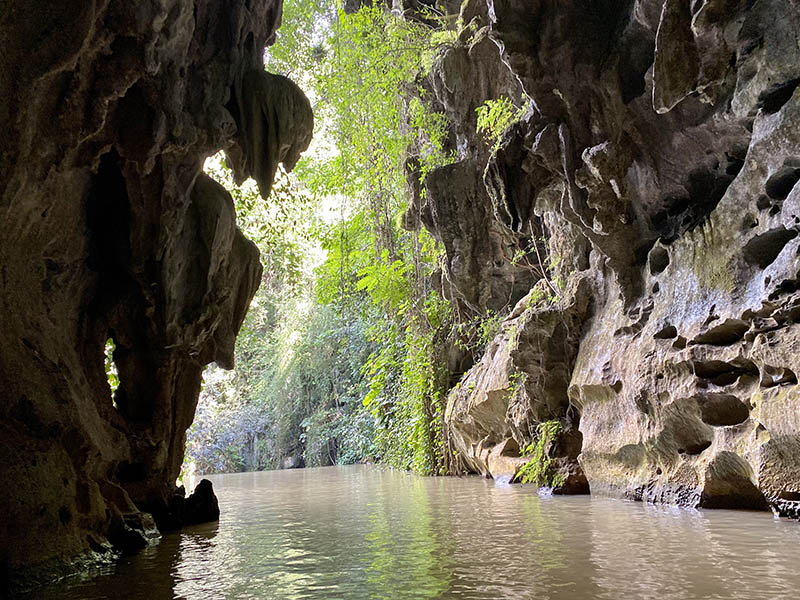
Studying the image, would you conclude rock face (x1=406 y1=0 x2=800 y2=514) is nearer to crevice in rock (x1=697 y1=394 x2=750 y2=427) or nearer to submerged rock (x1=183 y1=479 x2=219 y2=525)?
crevice in rock (x1=697 y1=394 x2=750 y2=427)

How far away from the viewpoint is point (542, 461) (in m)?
8.98

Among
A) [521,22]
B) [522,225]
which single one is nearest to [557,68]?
[521,22]

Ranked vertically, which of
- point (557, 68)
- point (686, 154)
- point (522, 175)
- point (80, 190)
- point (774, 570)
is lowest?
point (774, 570)

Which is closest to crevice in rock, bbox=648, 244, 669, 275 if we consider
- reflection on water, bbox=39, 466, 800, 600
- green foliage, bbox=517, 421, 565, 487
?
reflection on water, bbox=39, 466, 800, 600

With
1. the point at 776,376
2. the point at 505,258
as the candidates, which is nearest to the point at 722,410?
the point at 776,376

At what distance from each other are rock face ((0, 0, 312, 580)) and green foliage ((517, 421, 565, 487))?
4.55 metres

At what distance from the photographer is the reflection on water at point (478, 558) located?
3.07 metres

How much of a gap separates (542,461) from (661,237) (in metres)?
3.64

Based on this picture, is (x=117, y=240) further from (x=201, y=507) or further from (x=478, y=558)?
(x=478, y=558)

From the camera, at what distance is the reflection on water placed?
3.07 m

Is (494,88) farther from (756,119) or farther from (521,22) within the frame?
(756,119)

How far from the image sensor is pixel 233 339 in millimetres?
7395

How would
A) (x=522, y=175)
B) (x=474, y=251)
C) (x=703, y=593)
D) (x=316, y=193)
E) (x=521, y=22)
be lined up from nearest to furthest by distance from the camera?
(x=703, y=593) < (x=521, y=22) < (x=522, y=175) < (x=474, y=251) < (x=316, y=193)

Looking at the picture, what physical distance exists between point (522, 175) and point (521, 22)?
196 centimetres
